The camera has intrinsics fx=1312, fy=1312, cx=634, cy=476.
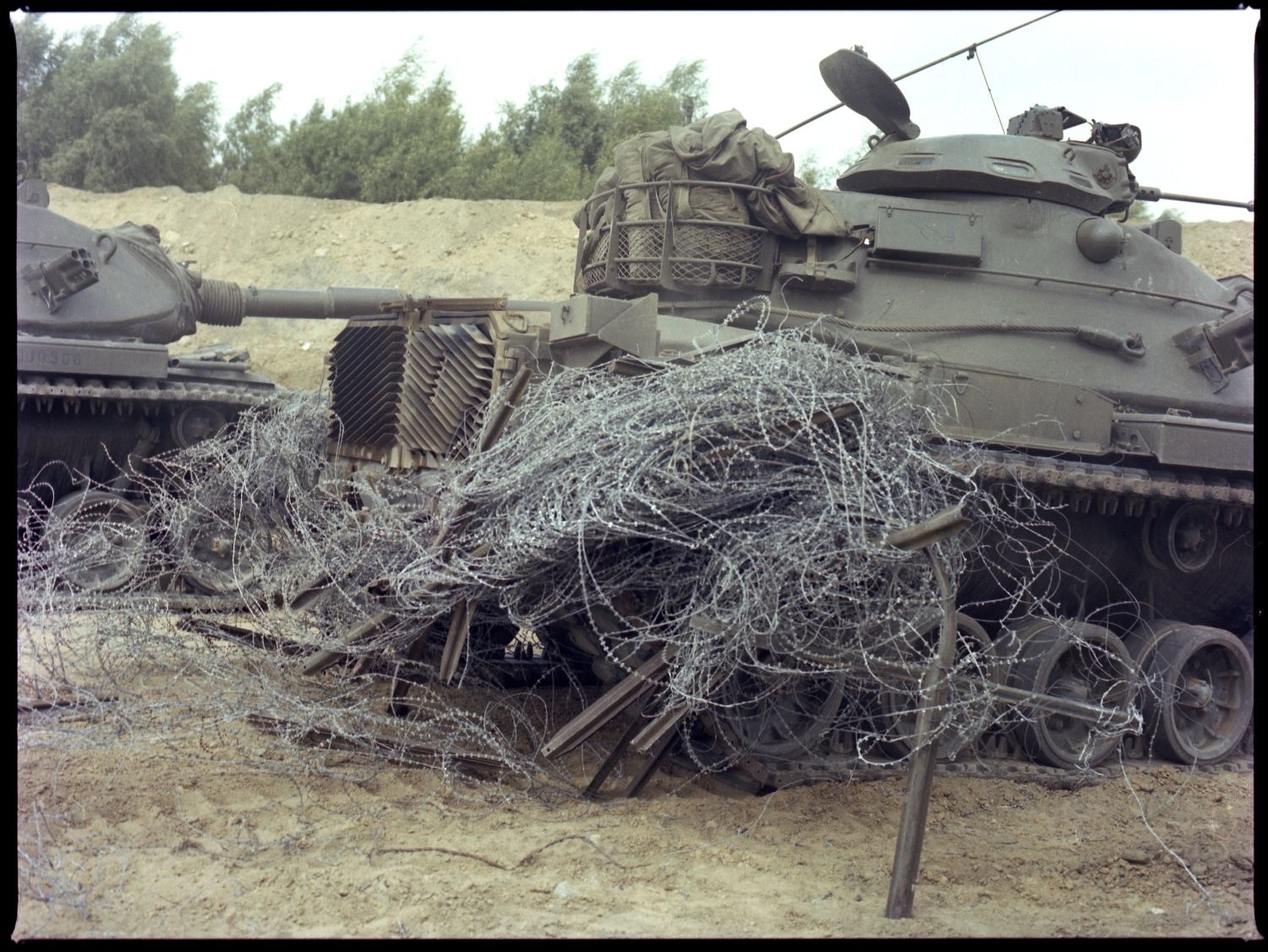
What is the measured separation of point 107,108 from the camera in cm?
2680

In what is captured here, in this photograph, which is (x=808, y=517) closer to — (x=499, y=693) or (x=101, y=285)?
(x=499, y=693)

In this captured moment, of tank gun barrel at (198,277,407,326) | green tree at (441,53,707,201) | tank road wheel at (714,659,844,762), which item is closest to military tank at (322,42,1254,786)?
tank road wheel at (714,659,844,762)

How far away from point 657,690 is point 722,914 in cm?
144

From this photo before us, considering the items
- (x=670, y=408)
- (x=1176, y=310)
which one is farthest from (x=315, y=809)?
(x=1176, y=310)

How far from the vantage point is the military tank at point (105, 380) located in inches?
406

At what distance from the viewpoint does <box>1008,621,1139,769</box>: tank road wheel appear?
6416 millimetres

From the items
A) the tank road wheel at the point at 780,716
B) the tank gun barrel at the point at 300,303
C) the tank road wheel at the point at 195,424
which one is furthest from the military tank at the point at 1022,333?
the tank gun barrel at the point at 300,303

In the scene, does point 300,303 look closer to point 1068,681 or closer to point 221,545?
point 221,545

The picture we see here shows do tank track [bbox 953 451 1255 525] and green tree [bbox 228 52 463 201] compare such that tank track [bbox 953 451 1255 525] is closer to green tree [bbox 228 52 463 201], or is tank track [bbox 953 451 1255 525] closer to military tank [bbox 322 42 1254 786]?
military tank [bbox 322 42 1254 786]

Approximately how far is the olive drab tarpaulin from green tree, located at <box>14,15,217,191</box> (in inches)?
852

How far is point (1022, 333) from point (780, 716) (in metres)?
2.61

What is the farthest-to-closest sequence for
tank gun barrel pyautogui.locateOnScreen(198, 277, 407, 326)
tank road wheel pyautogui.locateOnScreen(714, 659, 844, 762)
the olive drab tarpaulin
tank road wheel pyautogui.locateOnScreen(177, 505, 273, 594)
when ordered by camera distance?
tank gun barrel pyautogui.locateOnScreen(198, 277, 407, 326), tank road wheel pyautogui.locateOnScreen(177, 505, 273, 594), the olive drab tarpaulin, tank road wheel pyautogui.locateOnScreen(714, 659, 844, 762)

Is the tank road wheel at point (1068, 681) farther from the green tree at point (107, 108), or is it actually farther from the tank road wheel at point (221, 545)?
the green tree at point (107, 108)

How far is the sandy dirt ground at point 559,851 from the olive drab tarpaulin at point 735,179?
2.98 m
